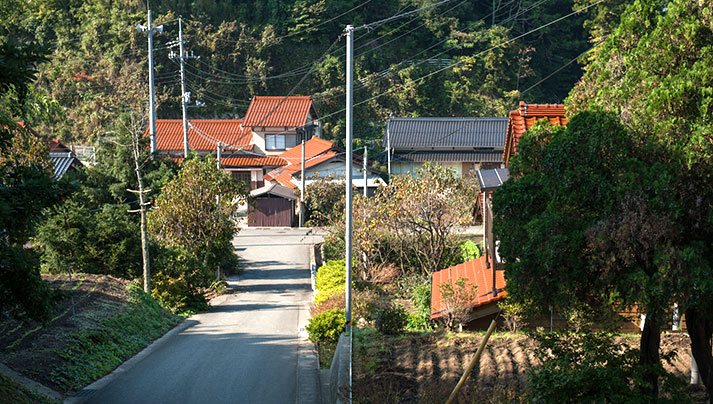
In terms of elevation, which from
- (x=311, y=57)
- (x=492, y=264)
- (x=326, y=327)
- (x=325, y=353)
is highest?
(x=311, y=57)

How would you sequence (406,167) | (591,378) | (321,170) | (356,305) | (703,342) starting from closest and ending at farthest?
(591,378)
(703,342)
(356,305)
(321,170)
(406,167)

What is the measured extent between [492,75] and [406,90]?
843cm

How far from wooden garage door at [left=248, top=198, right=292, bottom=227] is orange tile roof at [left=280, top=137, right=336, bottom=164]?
530 cm

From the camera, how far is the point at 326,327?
18234mm

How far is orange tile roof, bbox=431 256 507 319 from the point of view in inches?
685

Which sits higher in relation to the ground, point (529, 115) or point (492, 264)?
point (529, 115)

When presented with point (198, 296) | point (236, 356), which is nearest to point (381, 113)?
point (198, 296)

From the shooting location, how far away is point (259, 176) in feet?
173

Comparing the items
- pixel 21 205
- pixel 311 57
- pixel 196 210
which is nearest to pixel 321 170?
pixel 196 210

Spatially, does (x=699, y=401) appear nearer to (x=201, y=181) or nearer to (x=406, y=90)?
(x=201, y=181)

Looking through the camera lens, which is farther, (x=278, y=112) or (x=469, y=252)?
(x=278, y=112)

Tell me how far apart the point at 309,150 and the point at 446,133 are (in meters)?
11.0

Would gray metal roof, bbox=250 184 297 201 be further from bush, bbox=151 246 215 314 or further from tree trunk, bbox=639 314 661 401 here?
tree trunk, bbox=639 314 661 401

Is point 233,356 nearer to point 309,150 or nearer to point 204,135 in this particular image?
point 309,150
